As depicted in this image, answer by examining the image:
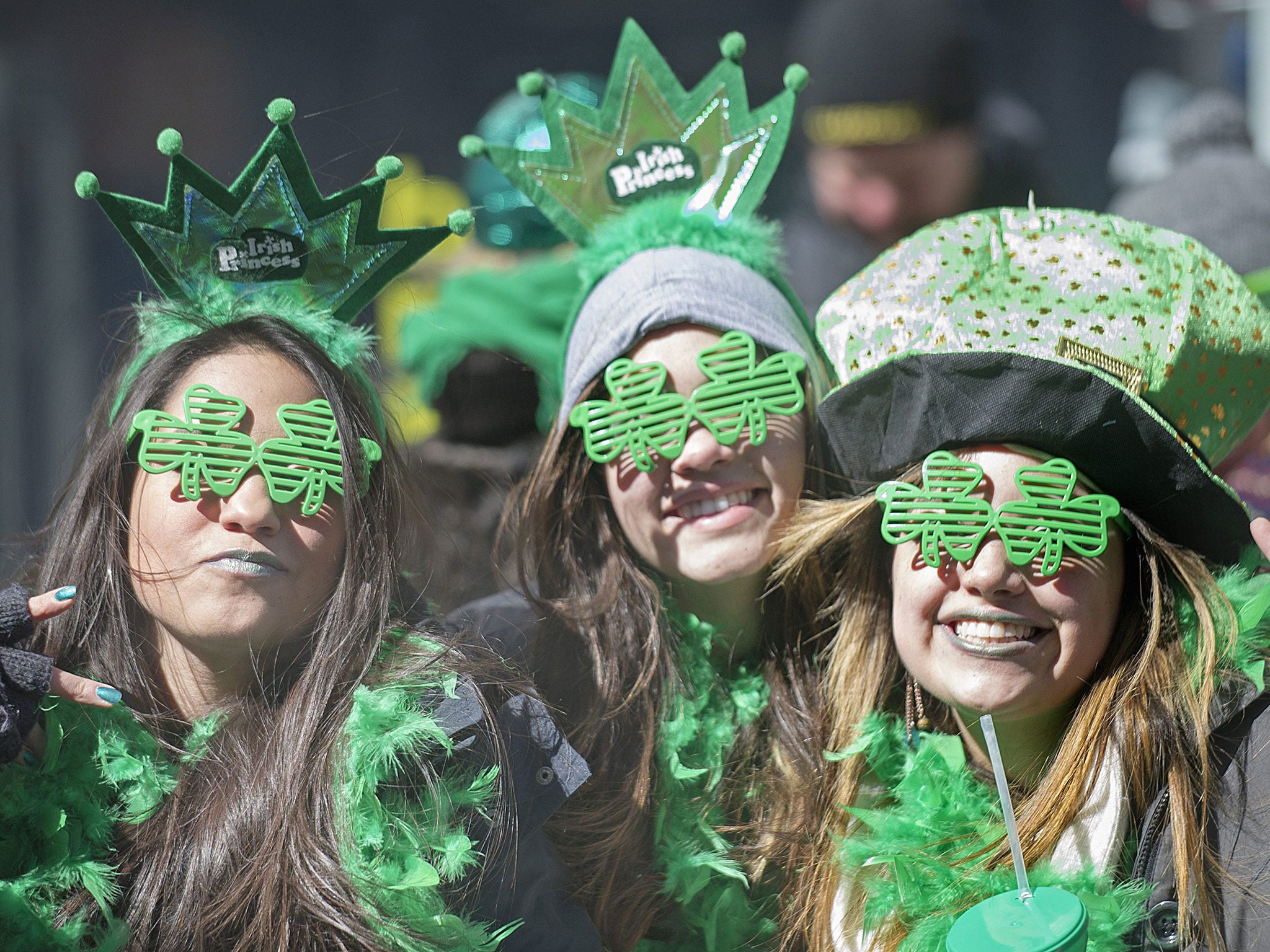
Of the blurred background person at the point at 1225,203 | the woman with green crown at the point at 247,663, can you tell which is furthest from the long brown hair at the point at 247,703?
the blurred background person at the point at 1225,203

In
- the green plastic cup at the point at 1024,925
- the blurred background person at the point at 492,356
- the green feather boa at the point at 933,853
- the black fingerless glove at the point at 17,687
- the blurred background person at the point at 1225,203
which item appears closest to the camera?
the green plastic cup at the point at 1024,925

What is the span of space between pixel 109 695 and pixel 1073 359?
1316 mm

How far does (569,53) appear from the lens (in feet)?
20.1

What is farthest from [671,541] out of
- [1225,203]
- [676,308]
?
[1225,203]

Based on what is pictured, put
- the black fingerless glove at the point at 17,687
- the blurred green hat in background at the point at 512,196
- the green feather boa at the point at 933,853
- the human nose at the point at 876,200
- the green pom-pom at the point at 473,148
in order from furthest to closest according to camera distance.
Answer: the human nose at the point at 876,200 < the blurred green hat in background at the point at 512,196 < the green pom-pom at the point at 473,148 < the green feather boa at the point at 933,853 < the black fingerless glove at the point at 17,687

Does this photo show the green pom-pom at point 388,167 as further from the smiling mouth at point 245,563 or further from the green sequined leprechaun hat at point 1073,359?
the green sequined leprechaun hat at point 1073,359

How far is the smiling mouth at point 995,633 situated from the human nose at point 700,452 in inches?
17.4

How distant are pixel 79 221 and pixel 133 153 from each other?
347 mm

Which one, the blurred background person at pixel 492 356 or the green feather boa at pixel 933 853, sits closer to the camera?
the green feather boa at pixel 933 853

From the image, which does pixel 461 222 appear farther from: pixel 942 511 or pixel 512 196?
pixel 512 196

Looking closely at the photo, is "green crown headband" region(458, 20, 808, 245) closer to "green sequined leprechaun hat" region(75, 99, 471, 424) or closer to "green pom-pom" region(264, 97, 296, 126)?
"green sequined leprechaun hat" region(75, 99, 471, 424)

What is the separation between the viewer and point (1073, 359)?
1.74 meters

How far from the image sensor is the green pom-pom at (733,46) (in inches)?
88.6

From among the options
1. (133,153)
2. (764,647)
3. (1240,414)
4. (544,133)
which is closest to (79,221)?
(133,153)
